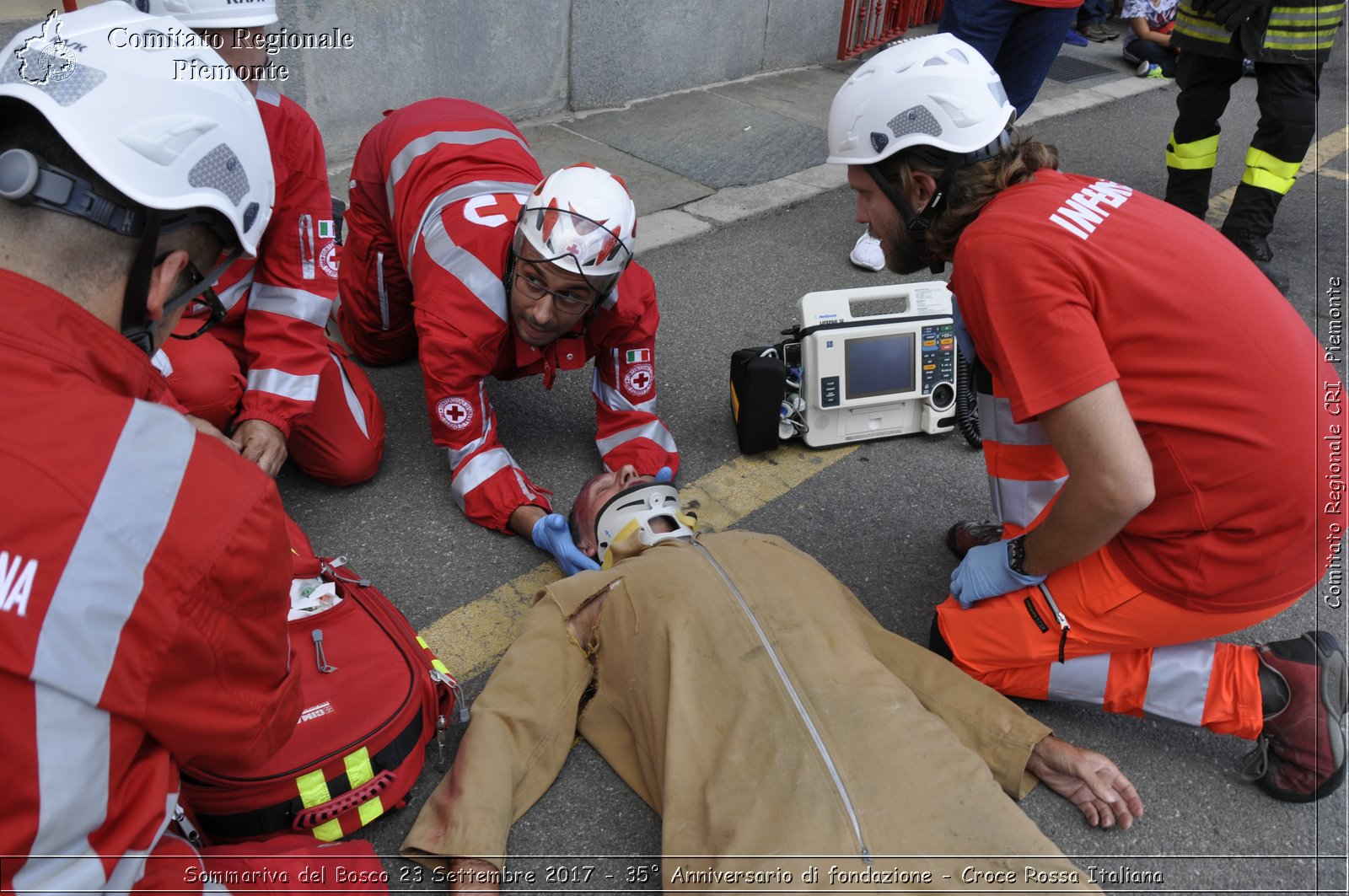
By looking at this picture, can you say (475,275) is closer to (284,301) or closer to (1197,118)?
(284,301)

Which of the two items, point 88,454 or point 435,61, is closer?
point 88,454

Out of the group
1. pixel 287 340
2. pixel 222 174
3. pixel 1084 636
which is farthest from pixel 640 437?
pixel 222 174

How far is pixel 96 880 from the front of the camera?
1315 mm

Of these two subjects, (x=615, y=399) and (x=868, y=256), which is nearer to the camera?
(x=615, y=399)

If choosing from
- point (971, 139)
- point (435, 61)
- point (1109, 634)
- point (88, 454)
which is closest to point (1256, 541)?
point (1109, 634)

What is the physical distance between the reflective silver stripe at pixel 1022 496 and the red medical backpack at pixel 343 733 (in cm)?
147

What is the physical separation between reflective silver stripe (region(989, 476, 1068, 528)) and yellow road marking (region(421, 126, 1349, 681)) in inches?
35.4

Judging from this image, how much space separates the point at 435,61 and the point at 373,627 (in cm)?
406

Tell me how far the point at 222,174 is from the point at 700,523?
1.94 m

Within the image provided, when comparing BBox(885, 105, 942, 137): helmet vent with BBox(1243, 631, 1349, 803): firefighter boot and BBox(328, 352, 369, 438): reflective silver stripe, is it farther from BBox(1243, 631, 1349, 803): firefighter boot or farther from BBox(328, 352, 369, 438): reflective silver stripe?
BBox(328, 352, 369, 438): reflective silver stripe

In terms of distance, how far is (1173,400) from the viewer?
2127 mm

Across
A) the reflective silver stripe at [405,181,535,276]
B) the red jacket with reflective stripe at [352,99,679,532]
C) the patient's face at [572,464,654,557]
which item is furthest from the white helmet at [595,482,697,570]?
the reflective silver stripe at [405,181,535,276]

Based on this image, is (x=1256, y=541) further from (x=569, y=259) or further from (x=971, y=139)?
(x=569, y=259)

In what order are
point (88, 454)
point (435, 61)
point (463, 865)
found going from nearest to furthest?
1. point (88, 454)
2. point (463, 865)
3. point (435, 61)
